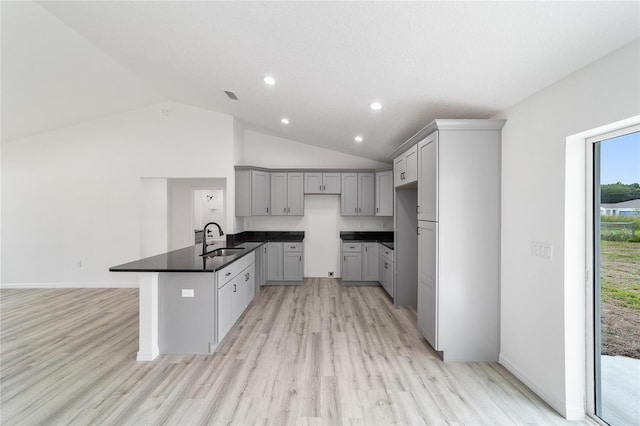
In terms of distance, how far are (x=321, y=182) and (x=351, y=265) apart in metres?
1.74

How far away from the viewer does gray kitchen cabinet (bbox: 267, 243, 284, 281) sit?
5.18m

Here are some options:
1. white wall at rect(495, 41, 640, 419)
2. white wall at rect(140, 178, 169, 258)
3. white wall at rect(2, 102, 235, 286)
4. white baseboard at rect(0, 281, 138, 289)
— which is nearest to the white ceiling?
white wall at rect(495, 41, 640, 419)

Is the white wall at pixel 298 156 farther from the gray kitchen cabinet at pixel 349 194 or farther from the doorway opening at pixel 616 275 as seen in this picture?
the doorway opening at pixel 616 275

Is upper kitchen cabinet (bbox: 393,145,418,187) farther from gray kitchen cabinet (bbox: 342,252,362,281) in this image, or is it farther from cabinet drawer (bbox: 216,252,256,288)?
cabinet drawer (bbox: 216,252,256,288)

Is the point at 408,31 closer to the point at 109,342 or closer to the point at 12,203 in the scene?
the point at 109,342

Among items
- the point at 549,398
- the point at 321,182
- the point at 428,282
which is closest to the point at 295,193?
the point at 321,182

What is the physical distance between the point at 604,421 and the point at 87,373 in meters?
3.98

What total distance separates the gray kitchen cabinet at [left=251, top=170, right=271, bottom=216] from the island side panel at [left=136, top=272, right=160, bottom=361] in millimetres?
2572

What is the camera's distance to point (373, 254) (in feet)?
16.9

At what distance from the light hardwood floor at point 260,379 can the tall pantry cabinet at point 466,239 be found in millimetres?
264

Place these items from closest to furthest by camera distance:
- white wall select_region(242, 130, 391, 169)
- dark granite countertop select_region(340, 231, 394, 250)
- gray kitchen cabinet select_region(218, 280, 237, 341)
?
gray kitchen cabinet select_region(218, 280, 237, 341), dark granite countertop select_region(340, 231, 394, 250), white wall select_region(242, 130, 391, 169)

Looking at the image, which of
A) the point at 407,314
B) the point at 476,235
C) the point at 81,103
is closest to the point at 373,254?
the point at 407,314

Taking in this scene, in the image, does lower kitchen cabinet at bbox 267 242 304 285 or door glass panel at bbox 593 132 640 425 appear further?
lower kitchen cabinet at bbox 267 242 304 285

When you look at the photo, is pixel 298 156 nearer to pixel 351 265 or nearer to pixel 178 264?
pixel 351 265
